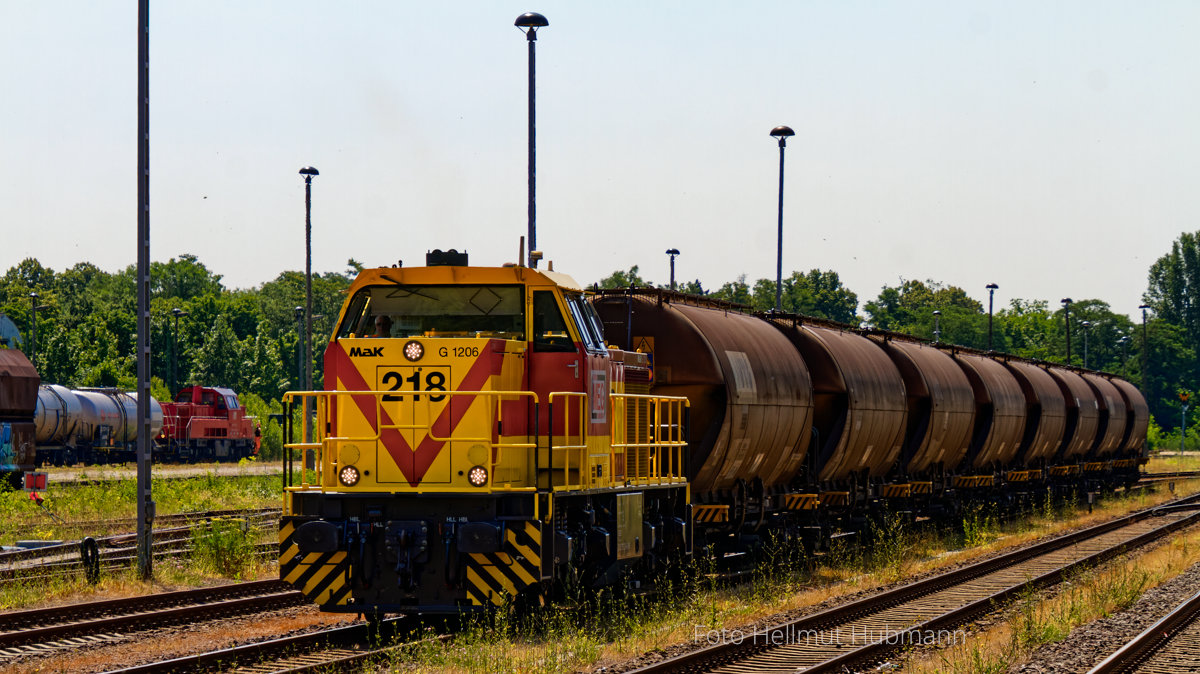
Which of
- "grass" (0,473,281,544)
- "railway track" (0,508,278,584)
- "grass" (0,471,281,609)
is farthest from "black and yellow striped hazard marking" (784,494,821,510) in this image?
"grass" (0,473,281,544)

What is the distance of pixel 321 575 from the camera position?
13.0 metres

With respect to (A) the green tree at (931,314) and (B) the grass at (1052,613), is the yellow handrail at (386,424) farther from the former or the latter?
(A) the green tree at (931,314)

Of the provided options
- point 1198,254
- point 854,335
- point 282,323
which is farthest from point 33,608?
point 1198,254

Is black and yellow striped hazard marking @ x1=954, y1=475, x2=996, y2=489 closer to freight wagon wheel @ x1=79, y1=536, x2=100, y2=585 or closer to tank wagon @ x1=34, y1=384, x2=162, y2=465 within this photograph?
freight wagon wheel @ x1=79, y1=536, x2=100, y2=585

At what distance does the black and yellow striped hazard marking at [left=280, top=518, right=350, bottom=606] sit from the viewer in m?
12.9

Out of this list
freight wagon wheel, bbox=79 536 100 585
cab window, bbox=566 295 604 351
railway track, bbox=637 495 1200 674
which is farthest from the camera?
freight wagon wheel, bbox=79 536 100 585

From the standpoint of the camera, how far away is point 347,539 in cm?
1286

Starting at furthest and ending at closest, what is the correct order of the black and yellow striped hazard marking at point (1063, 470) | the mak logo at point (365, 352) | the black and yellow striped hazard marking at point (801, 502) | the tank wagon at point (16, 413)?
the black and yellow striped hazard marking at point (1063, 470) < the tank wagon at point (16, 413) < the black and yellow striped hazard marking at point (801, 502) < the mak logo at point (365, 352)

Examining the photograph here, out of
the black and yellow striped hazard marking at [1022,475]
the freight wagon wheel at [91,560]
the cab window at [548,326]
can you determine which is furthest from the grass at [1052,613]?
the freight wagon wheel at [91,560]

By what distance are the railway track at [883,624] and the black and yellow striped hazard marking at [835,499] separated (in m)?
2.55

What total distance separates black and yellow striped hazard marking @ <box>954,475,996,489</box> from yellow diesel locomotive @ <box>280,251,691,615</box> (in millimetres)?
16449

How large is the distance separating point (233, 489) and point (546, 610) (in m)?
23.7

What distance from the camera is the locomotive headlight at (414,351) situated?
522 inches

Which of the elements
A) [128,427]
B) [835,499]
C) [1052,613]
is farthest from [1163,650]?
[128,427]
